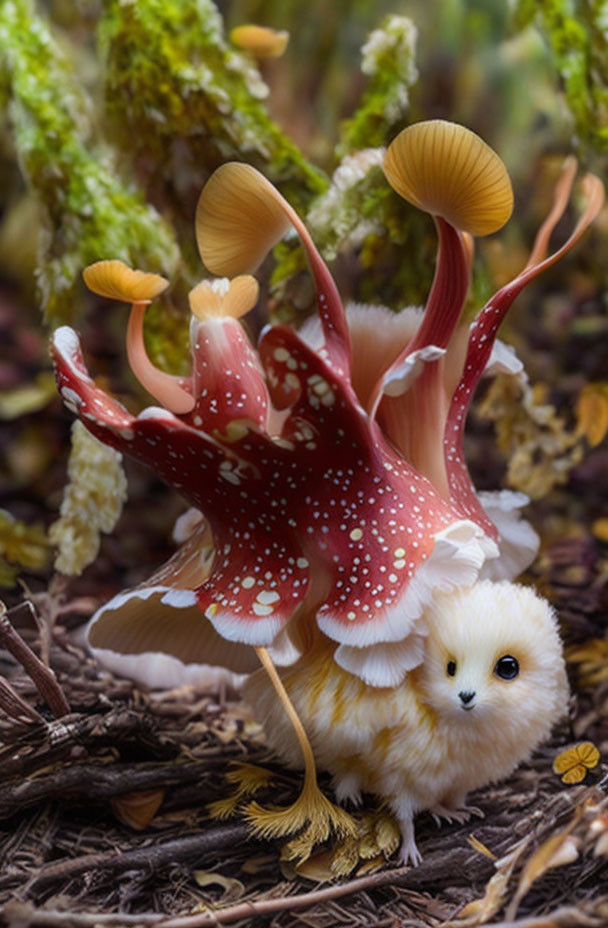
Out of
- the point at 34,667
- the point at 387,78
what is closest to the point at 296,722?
the point at 34,667

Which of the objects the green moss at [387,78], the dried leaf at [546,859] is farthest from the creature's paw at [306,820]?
the green moss at [387,78]

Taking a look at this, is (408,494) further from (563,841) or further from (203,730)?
(203,730)

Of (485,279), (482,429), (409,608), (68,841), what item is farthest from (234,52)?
(68,841)

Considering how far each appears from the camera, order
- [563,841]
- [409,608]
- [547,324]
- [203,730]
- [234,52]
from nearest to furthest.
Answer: [563,841] < [409,608] < [203,730] < [234,52] < [547,324]

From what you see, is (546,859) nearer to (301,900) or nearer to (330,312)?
(301,900)

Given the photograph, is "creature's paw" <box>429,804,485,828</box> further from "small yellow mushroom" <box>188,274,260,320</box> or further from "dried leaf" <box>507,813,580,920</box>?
"small yellow mushroom" <box>188,274,260,320</box>

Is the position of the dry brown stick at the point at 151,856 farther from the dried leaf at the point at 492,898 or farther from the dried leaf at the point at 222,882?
the dried leaf at the point at 492,898
